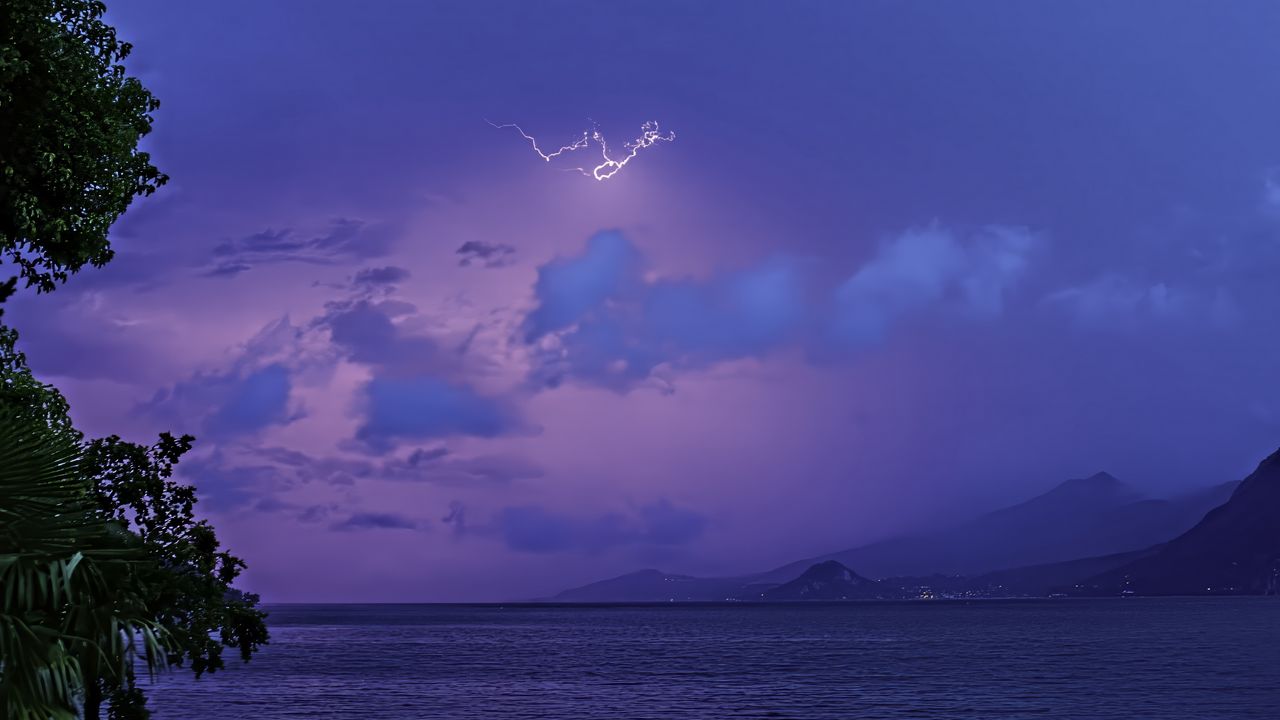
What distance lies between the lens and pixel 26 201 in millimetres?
23078

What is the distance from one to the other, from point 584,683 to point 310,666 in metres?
47.6

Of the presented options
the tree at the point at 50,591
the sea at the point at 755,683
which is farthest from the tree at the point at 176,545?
the sea at the point at 755,683

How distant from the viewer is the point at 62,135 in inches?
940

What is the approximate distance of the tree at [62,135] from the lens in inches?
906

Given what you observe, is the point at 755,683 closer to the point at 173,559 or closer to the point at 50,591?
the point at 173,559

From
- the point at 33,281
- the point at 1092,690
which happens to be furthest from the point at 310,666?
the point at 33,281

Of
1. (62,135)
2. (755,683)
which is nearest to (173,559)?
(62,135)

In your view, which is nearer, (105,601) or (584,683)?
(105,601)

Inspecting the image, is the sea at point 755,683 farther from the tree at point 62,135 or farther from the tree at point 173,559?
the tree at point 62,135

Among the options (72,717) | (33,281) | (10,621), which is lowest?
(72,717)

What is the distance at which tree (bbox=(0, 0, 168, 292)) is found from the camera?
23.0 meters

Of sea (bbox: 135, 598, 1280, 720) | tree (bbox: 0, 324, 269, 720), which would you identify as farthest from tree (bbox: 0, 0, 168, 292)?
sea (bbox: 135, 598, 1280, 720)

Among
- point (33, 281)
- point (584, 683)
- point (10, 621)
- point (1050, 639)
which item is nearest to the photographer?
point (10, 621)

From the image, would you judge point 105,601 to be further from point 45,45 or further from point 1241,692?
point 1241,692
